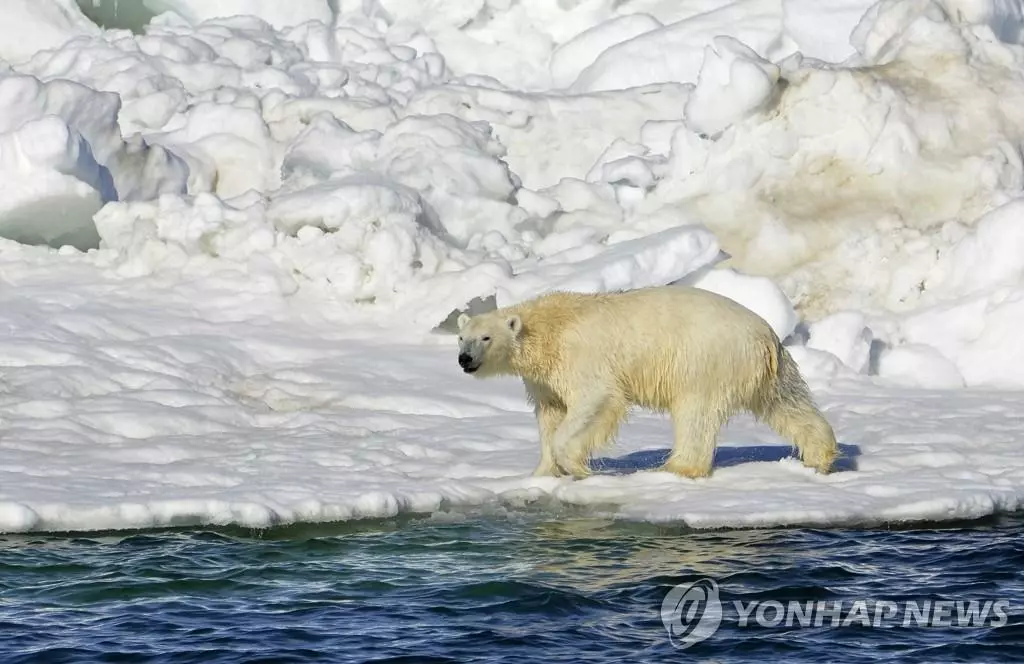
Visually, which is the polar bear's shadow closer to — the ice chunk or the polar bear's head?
the polar bear's head

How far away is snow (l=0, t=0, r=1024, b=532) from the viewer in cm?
980

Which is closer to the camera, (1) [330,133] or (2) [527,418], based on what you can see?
(2) [527,418]

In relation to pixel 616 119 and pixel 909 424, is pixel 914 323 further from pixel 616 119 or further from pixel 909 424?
pixel 616 119

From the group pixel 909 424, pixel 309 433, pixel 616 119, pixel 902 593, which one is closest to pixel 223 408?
pixel 309 433

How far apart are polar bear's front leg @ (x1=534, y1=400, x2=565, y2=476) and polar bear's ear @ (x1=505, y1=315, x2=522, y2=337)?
1.94ft

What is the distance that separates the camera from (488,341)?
9539mm

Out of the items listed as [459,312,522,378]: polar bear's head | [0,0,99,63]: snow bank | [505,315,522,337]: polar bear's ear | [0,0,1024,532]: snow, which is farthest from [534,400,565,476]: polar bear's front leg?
[0,0,99,63]: snow bank

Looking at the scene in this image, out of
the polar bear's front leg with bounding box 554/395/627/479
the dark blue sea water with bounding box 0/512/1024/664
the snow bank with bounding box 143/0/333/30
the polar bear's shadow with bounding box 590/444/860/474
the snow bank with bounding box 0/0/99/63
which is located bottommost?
the dark blue sea water with bounding box 0/512/1024/664

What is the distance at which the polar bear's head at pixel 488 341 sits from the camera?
9.49 m

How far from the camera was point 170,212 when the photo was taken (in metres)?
15.0

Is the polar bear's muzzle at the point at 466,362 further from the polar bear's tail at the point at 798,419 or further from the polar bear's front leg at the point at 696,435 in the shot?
the polar bear's tail at the point at 798,419

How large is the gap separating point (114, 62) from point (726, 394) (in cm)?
1151

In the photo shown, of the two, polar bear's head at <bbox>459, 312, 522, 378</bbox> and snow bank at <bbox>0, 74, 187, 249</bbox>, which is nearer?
polar bear's head at <bbox>459, 312, 522, 378</bbox>

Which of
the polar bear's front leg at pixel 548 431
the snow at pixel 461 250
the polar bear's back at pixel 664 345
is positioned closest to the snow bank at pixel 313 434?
the snow at pixel 461 250
